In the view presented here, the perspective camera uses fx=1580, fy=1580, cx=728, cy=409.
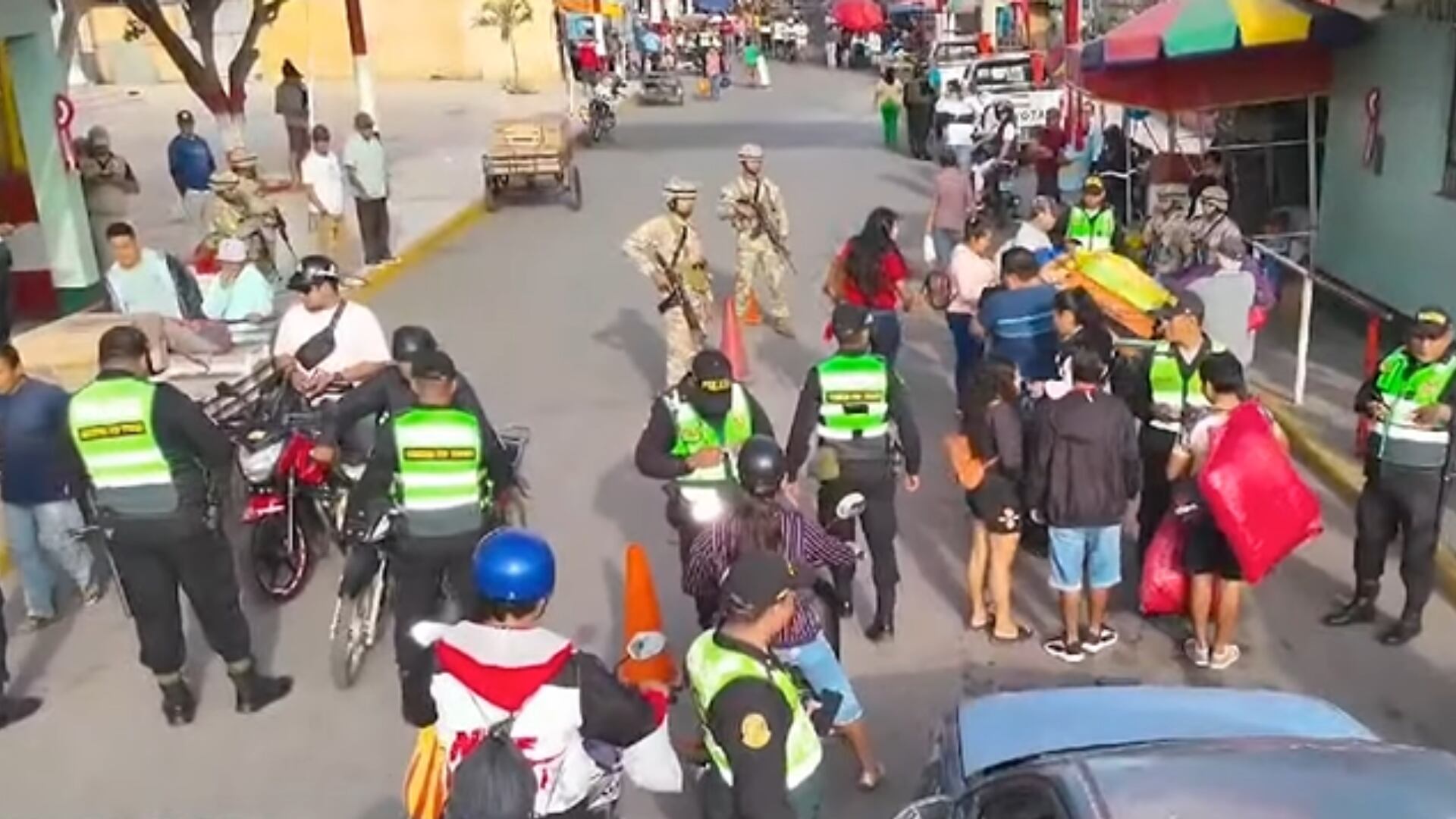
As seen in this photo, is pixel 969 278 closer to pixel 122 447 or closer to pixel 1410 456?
pixel 1410 456

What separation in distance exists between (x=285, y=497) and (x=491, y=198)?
48.9 feet

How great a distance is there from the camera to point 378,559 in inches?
292

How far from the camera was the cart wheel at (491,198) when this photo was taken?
22.7m

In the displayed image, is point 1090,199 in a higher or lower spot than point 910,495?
higher

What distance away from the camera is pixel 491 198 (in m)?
22.9

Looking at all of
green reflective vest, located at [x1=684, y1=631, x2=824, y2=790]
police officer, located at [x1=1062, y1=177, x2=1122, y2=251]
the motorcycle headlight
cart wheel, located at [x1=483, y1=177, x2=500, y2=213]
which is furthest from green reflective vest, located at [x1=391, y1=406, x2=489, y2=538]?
cart wheel, located at [x1=483, y1=177, x2=500, y2=213]

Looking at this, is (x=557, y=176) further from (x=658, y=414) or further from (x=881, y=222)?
(x=658, y=414)

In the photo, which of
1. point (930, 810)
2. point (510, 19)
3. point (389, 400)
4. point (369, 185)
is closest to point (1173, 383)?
point (930, 810)

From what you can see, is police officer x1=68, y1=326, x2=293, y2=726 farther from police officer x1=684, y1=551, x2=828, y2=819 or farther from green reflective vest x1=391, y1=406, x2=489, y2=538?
police officer x1=684, y1=551, x2=828, y2=819

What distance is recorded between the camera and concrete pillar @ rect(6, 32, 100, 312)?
565 inches

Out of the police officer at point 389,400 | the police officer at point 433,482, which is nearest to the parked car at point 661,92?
the police officer at point 389,400

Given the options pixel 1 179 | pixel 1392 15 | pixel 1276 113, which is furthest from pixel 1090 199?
pixel 1 179

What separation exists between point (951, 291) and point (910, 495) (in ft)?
5.06

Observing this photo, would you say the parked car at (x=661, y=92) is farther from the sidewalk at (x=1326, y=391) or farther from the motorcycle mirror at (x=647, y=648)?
the motorcycle mirror at (x=647, y=648)
